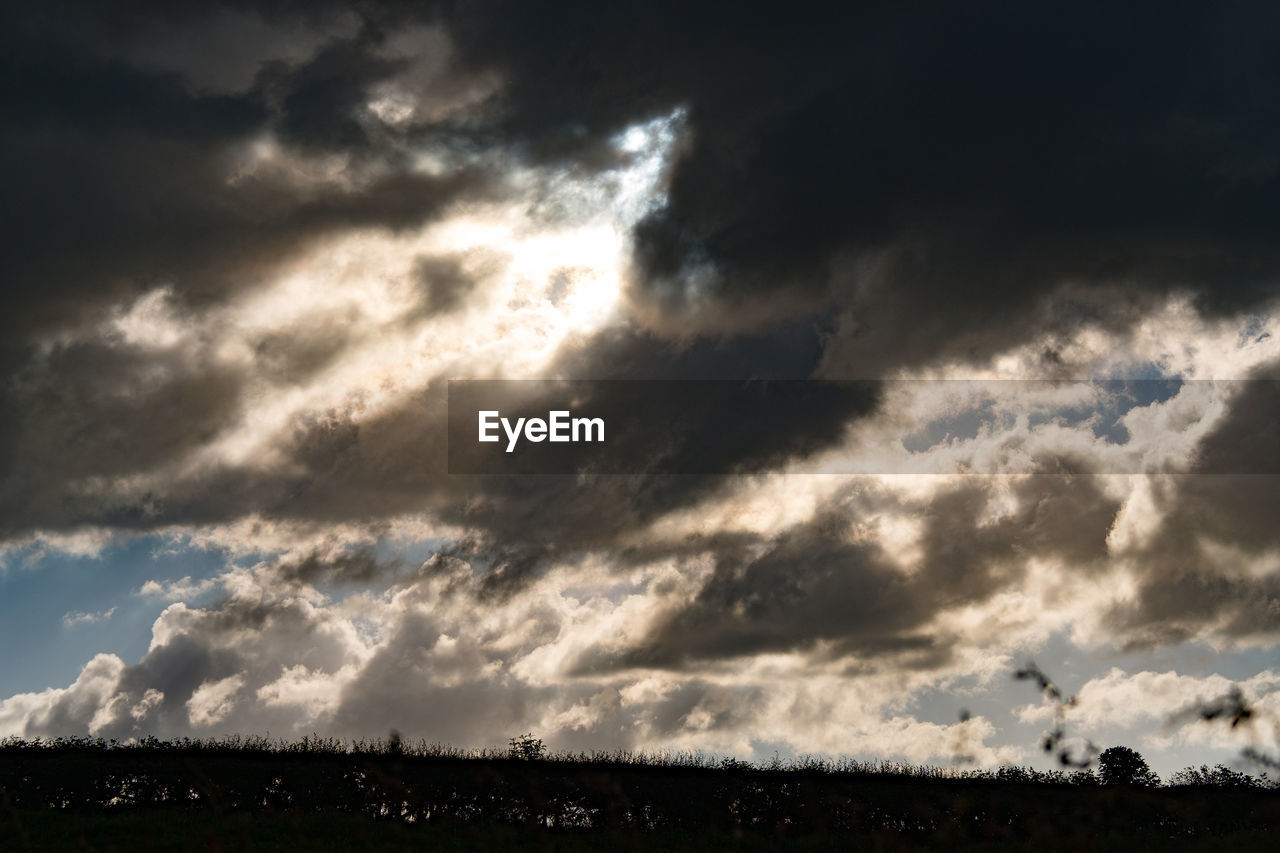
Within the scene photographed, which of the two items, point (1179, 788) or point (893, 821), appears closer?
point (893, 821)

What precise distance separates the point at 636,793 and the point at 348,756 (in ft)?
25.0

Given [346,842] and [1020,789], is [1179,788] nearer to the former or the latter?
[1020,789]

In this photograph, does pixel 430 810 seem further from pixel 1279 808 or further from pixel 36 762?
pixel 1279 808

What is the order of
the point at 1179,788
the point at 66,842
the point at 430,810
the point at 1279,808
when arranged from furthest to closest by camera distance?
1. the point at 1179,788
2. the point at 430,810
3. the point at 66,842
4. the point at 1279,808

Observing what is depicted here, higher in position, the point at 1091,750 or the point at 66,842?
the point at 1091,750

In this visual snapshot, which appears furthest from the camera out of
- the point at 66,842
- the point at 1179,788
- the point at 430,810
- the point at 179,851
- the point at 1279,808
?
the point at 1179,788

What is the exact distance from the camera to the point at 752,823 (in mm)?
26047

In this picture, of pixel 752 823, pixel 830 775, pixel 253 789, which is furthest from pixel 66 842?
pixel 830 775

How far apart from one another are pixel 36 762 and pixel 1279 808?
2865 cm

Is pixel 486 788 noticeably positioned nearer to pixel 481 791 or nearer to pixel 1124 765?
pixel 481 791

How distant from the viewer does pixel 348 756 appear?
26.8m

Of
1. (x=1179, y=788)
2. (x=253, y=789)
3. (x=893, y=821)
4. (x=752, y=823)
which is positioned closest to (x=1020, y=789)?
(x=893, y=821)

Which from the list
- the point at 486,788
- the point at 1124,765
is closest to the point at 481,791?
the point at 486,788

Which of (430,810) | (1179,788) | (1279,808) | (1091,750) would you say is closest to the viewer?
(1091,750)
